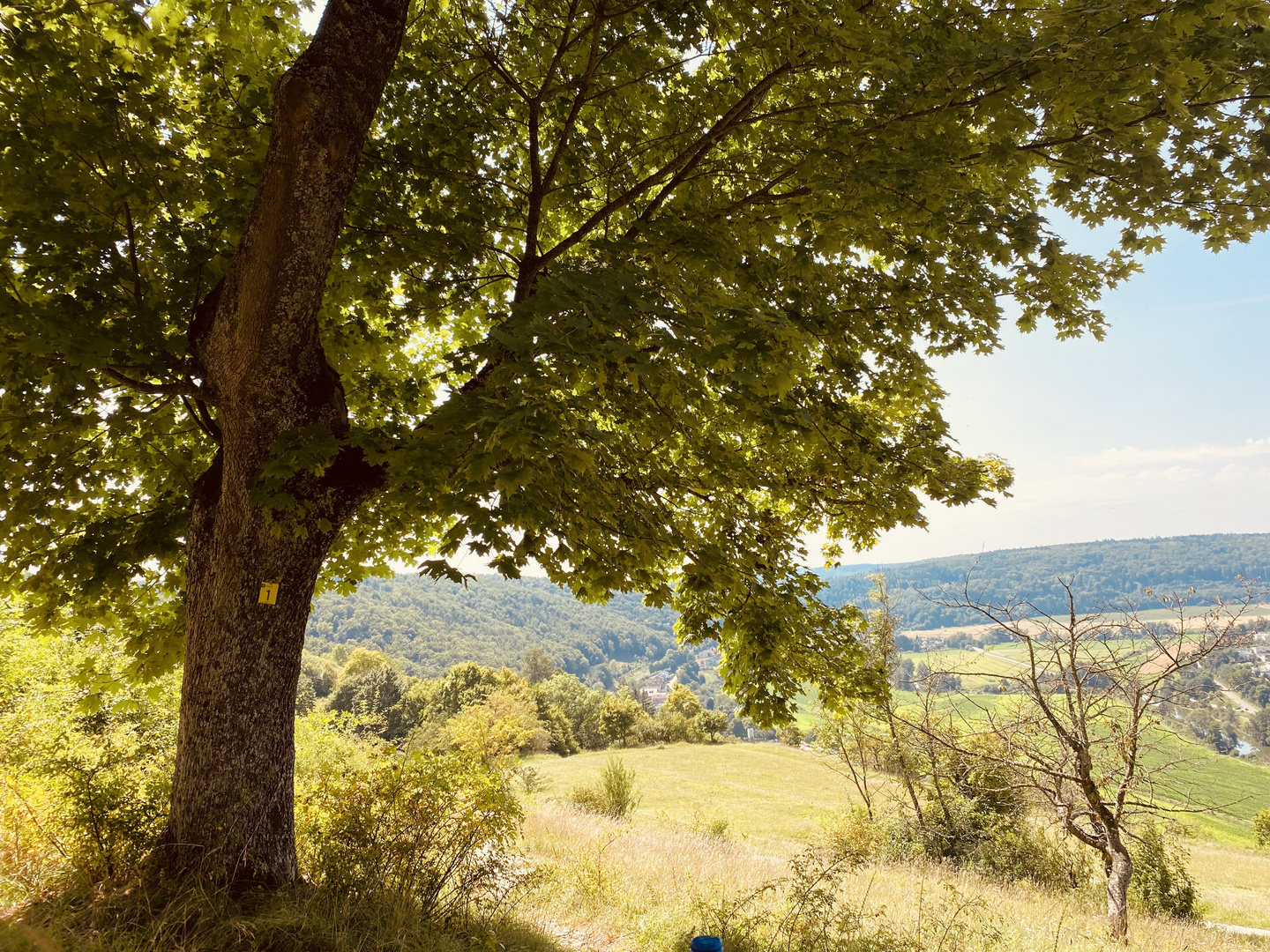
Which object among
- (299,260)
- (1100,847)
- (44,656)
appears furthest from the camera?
(44,656)

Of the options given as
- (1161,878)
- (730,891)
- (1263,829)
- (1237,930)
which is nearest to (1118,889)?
(1161,878)

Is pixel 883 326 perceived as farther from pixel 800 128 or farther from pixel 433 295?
pixel 433 295

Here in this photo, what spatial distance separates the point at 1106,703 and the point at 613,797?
480 inches

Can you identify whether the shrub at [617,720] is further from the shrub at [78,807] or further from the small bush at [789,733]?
the shrub at [78,807]

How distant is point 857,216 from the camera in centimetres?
437

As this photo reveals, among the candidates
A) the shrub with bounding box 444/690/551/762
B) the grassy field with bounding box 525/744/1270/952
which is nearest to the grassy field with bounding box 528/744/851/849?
the grassy field with bounding box 525/744/1270/952

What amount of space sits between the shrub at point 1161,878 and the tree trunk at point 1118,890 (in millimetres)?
4535

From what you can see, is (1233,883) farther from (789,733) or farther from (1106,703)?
(789,733)

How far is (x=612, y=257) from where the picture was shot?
14.4ft

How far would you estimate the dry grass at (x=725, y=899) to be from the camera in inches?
256

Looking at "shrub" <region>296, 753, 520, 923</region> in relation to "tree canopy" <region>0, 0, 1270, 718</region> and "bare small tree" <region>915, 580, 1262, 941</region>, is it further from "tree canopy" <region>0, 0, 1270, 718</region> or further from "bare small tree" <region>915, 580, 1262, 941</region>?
"bare small tree" <region>915, 580, 1262, 941</region>

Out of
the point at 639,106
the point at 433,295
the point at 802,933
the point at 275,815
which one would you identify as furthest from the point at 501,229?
the point at 802,933

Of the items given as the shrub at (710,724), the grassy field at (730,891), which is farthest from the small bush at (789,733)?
the shrub at (710,724)

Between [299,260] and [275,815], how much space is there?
13.7ft
